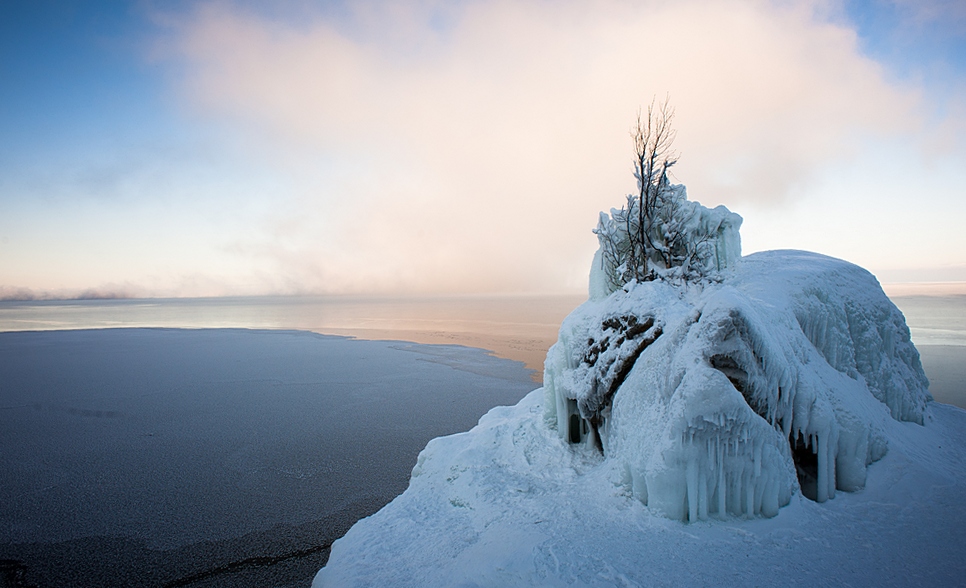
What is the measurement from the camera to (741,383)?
14.2 feet

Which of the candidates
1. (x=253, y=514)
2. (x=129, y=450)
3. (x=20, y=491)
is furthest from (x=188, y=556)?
(x=129, y=450)

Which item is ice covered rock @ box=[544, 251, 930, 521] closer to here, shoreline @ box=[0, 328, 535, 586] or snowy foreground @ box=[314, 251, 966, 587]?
→ snowy foreground @ box=[314, 251, 966, 587]

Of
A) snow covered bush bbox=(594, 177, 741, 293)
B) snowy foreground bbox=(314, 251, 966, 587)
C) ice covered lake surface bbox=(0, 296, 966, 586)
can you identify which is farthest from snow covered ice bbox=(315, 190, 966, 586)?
snow covered bush bbox=(594, 177, 741, 293)

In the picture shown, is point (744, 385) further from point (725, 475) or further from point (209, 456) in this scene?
point (209, 456)

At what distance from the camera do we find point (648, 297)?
598 centimetres

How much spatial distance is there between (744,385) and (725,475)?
0.95 meters

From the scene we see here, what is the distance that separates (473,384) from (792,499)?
11887 millimetres

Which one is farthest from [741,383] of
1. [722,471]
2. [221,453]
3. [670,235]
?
[221,453]

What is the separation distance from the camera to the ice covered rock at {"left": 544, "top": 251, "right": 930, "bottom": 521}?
13.6 feet

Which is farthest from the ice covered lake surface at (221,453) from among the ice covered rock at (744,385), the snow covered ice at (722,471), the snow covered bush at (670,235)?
the snow covered bush at (670,235)

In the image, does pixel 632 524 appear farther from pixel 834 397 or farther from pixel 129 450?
pixel 129 450

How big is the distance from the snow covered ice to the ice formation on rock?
0.02 meters

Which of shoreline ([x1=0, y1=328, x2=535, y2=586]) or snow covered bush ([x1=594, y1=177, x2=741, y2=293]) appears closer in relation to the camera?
shoreline ([x1=0, y1=328, x2=535, y2=586])

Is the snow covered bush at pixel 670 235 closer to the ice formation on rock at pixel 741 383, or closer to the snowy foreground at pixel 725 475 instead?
the ice formation on rock at pixel 741 383
